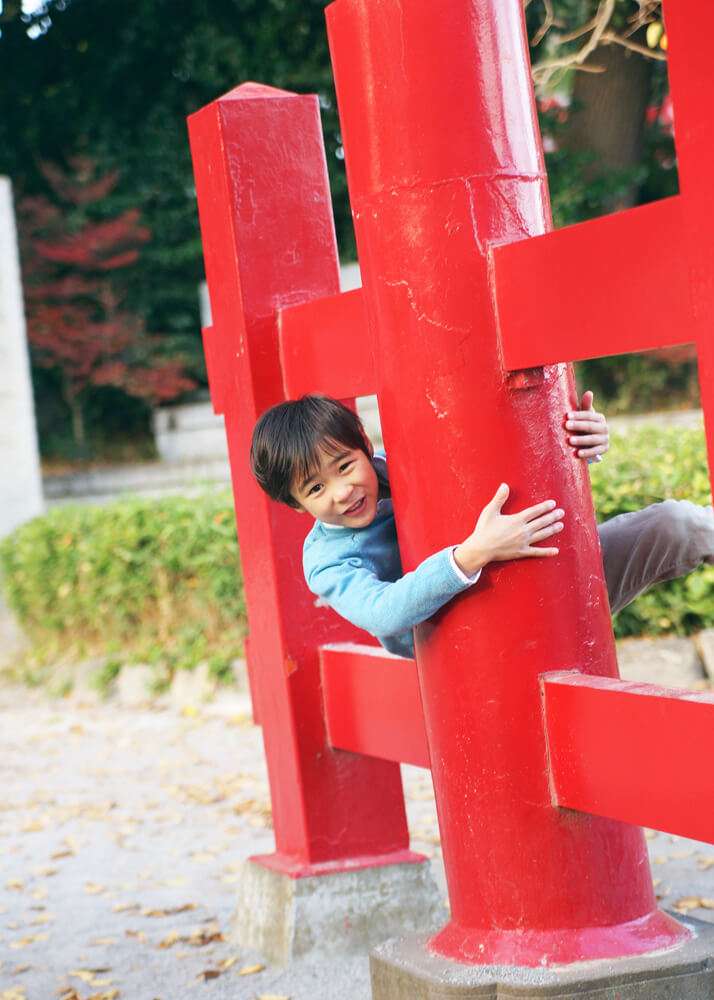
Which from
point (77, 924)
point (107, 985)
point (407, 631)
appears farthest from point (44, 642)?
point (407, 631)

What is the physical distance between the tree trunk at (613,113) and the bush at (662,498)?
312 inches

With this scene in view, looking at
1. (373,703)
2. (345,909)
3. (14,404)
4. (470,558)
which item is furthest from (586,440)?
(14,404)

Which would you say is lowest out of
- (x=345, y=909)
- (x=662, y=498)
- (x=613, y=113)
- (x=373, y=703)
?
(x=345, y=909)

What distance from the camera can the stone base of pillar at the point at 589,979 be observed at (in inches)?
80.4

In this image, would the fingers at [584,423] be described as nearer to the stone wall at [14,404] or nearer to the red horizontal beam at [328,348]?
the red horizontal beam at [328,348]

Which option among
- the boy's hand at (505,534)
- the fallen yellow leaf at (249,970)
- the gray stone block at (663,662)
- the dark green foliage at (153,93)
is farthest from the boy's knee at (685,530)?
the dark green foliage at (153,93)

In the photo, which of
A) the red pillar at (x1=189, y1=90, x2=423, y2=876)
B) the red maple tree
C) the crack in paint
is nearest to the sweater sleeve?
the crack in paint

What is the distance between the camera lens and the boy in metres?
2.15

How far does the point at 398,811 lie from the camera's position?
320cm

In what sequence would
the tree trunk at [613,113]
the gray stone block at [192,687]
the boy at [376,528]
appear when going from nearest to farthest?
the boy at [376,528], the gray stone block at [192,687], the tree trunk at [613,113]

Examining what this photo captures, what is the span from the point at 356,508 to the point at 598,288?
2.13 feet

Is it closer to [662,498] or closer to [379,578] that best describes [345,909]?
[379,578]

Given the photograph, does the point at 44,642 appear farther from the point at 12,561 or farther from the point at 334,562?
the point at 334,562

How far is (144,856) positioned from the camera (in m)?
4.54
